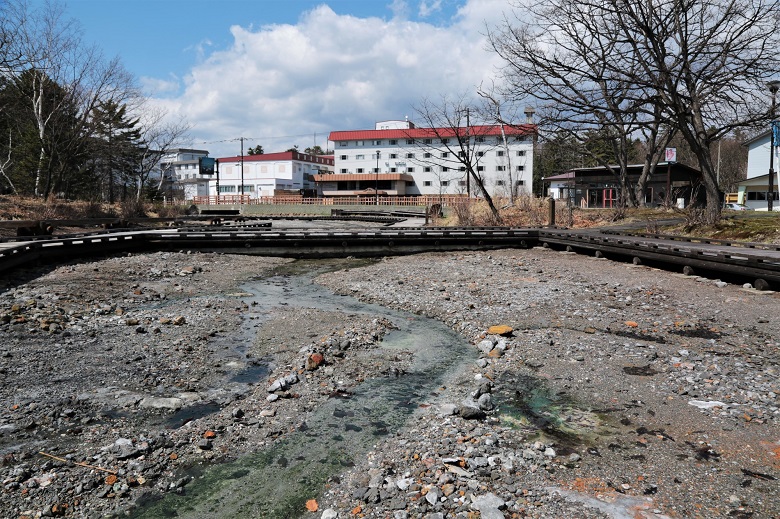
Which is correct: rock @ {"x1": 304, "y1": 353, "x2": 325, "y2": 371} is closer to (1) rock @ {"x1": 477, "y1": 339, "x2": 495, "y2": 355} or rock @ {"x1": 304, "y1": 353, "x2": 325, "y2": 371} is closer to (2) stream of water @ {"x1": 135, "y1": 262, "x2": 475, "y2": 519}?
(2) stream of water @ {"x1": 135, "y1": 262, "x2": 475, "y2": 519}

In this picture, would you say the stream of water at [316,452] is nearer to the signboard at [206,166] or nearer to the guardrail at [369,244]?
the guardrail at [369,244]

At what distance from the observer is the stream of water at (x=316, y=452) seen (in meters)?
4.55

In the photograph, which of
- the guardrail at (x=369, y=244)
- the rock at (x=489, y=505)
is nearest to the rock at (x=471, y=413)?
the rock at (x=489, y=505)

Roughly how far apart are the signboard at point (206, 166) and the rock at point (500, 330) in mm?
93666

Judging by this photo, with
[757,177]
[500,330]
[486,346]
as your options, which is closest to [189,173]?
[757,177]

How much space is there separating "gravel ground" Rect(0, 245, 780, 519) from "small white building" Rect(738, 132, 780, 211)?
148 feet

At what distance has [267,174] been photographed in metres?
90.7

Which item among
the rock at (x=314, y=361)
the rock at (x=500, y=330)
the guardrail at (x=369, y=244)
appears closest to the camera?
the rock at (x=314, y=361)

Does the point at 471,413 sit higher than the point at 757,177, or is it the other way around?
the point at 757,177

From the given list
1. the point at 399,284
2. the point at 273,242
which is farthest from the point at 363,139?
the point at 399,284

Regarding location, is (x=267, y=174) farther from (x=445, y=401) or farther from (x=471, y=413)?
(x=471, y=413)

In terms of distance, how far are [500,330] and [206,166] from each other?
3771 inches

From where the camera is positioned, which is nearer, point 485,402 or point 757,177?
point 485,402

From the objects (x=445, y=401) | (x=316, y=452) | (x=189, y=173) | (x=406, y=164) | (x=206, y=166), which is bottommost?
(x=316, y=452)
